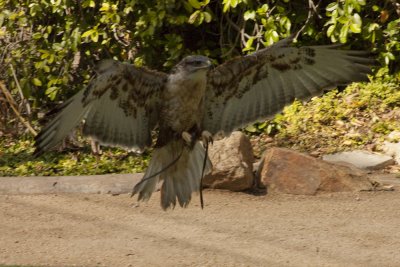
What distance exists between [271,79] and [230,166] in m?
1.80

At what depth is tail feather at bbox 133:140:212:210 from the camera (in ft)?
19.1

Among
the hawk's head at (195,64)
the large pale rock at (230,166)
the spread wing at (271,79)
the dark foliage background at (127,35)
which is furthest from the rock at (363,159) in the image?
the hawk's head at (195,64)

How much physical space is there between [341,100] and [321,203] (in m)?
2.65

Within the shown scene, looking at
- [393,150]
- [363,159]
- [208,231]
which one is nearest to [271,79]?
[208,231]

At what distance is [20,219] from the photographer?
7000 millimetres

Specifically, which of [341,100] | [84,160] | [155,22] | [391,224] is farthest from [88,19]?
[391,224]

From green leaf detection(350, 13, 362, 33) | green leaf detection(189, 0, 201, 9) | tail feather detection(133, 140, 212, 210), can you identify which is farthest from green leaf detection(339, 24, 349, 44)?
tail feather detection(133, 140, 212, 210)

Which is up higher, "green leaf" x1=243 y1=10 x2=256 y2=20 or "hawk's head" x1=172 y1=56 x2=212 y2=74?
"green leaf" x1=243 y1=10 x2=256 y2=20

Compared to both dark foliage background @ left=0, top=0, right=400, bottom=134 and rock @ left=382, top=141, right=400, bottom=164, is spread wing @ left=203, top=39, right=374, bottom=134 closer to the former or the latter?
rock @ left=382, top=141, right=400, bottom=164

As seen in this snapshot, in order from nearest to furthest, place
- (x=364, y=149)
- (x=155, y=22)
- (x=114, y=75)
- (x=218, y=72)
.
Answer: (x=114, y=75) → (x=218, y=72) → (x=364, y=149) → (x=155, y=22)

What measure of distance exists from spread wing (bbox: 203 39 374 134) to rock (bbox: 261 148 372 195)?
178cm

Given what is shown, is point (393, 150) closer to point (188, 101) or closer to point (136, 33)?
point (136, 33)

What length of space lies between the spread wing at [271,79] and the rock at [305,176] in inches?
69.9

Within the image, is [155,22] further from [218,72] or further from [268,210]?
[218,72]
